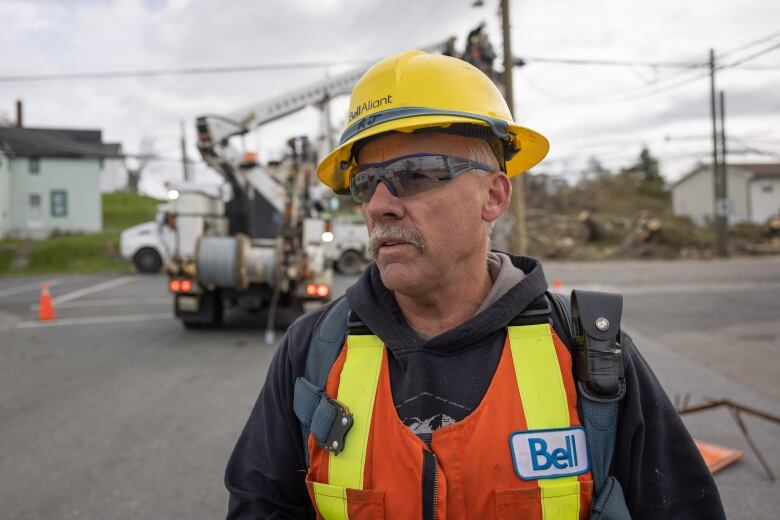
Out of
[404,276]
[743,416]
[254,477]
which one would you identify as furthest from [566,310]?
[743,416]

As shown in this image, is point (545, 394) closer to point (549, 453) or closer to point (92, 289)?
point (549, 453)

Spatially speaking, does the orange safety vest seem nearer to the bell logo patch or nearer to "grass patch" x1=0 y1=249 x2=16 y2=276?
the bell logo patch

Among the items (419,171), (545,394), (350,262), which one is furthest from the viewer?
(350,262)

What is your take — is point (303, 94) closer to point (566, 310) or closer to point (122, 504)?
point (122, 504)

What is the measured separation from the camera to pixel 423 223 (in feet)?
5.82

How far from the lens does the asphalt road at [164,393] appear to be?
12.9 ft

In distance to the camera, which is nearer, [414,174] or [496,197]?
[414,174]

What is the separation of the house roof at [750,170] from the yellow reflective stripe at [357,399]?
178ft

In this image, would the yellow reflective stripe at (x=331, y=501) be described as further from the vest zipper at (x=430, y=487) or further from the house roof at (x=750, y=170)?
the house roof at (x=750, y=170)

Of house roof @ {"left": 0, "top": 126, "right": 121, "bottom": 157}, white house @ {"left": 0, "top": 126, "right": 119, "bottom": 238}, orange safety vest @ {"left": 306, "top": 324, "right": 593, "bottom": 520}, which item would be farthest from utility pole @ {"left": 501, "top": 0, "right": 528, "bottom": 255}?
white house @ {"left": 0, "top": 126, "right": 119, "bottom": 238}

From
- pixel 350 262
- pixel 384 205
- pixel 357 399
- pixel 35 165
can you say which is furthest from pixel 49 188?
pixel 357 399

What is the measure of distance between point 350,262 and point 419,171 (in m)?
19.3

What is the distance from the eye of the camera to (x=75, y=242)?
1087 inches

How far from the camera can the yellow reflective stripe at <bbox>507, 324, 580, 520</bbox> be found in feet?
5.08
